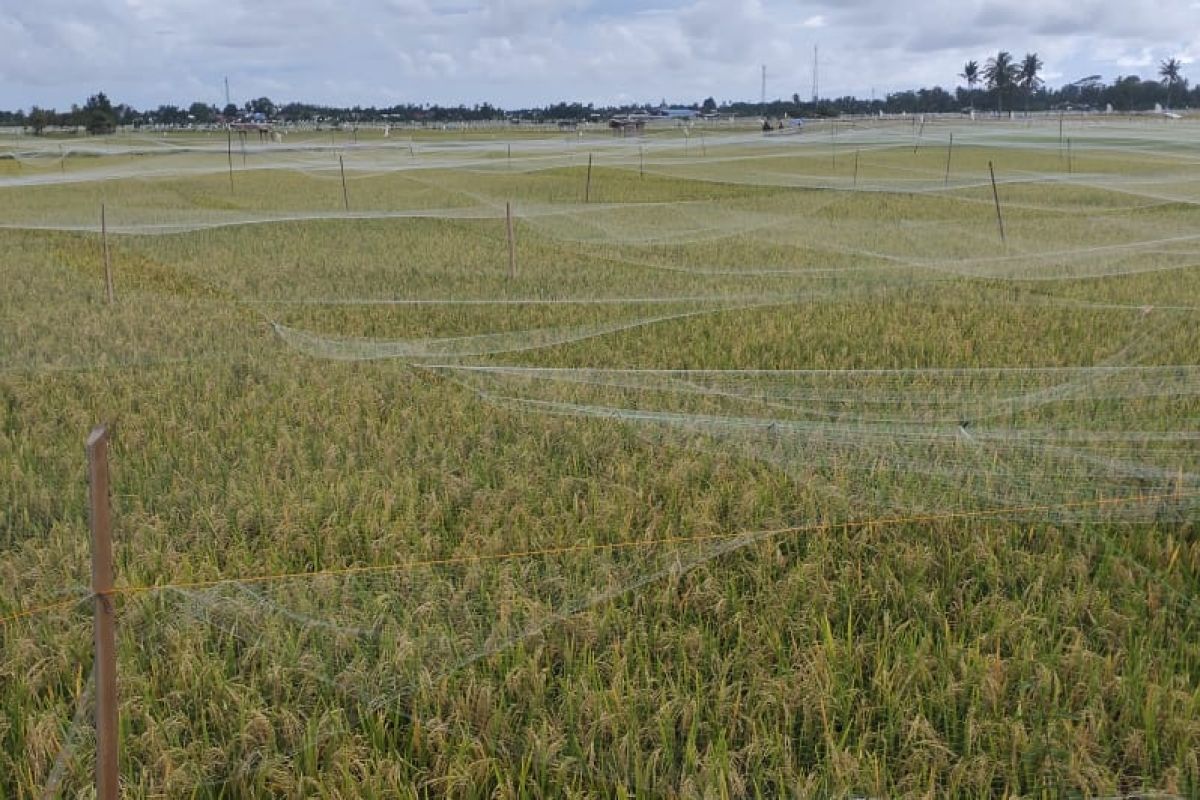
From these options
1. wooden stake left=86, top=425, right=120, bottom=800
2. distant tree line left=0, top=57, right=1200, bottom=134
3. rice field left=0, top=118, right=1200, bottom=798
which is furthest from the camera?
distant tree line left=0, top=57, right=1200, bottom=134

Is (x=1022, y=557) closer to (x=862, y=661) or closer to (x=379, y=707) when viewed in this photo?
(x=862, y=661)

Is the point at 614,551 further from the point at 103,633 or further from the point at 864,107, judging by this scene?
the point at 864,107

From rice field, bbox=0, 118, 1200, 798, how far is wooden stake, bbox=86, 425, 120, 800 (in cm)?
39

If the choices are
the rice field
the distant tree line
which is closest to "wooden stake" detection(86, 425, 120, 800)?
the rice field

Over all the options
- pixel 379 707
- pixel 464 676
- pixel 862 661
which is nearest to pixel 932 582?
pixel 862 661

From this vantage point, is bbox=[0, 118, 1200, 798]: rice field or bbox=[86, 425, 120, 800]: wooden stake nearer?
bbox=[86, 425, 120, 800]: wooden stake

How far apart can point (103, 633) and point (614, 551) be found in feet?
5.90

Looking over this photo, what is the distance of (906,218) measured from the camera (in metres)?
15.1

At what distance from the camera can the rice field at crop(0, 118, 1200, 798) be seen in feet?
8.14

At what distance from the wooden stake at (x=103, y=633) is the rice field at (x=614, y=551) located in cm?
39

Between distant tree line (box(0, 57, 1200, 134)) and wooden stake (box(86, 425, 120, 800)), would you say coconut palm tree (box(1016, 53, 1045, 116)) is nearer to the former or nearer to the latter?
distant tree line (box(0, 57, 1200, 134))

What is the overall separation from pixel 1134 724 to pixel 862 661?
693mm

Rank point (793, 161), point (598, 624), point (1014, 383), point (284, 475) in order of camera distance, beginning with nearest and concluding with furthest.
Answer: point (598, 624), point (284, 475), point (1014, 383), point (793, 161)

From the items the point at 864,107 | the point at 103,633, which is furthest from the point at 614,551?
the point at 864,107
